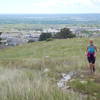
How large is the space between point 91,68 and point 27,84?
5084 millimetres

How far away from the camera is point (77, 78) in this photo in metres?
10.4

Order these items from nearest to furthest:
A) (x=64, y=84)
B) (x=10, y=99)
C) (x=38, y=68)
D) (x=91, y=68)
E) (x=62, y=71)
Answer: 1. (x=10, y=99)
2. (x=64, y=84)
3. (x=91, y=68)
4. (x=62, y=71)
5. (x=38, y=68)

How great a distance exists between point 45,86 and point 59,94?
576mm

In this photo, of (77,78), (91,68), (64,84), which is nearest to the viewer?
→ (64,84)

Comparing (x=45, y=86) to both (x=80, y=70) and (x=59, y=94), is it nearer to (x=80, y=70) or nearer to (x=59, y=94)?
(x=59, y=94)

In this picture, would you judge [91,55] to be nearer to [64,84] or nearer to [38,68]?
[64,84]

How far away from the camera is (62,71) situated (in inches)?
477

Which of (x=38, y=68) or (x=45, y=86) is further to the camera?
(x=38, y=68)

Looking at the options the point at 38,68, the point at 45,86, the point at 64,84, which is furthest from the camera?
the point at 38,68

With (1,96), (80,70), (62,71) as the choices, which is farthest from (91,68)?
(1,96)

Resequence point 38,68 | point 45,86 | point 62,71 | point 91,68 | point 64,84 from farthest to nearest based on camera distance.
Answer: point 38,68
point 62,71
point 91,68
point 64,84
point 45,86

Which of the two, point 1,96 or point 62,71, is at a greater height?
point 1,96

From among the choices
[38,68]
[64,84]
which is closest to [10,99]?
[64,84]

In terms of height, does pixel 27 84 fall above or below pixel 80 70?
above
